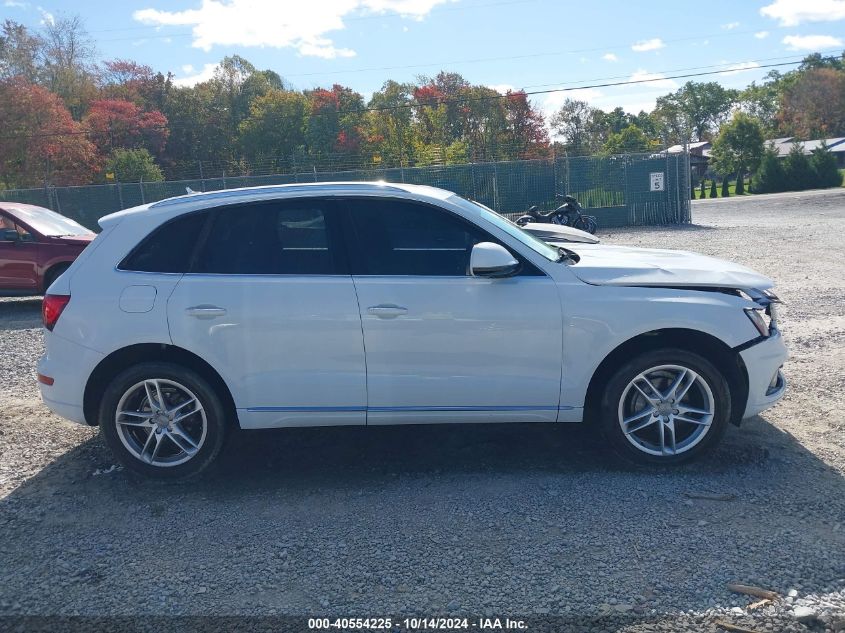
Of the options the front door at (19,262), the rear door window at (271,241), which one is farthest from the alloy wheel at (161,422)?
the front door at (19,262)

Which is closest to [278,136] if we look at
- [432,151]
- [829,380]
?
[432,151]

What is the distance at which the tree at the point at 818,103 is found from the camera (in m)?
77.4

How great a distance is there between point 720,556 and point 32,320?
10.2 m

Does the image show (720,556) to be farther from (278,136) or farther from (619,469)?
(278,136)

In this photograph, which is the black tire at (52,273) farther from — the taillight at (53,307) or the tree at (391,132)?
the tree at (391,132)

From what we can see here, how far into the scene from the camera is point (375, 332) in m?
4.62

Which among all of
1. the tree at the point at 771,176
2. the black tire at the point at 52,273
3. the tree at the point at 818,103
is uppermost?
the tree at the point at 818,103

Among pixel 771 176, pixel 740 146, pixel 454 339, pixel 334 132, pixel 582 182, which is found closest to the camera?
pixel 454 339

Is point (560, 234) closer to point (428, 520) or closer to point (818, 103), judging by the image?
point (428, 520)

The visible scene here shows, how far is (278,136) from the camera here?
4928 centimetres

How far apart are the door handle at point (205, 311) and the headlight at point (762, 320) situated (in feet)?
10.6

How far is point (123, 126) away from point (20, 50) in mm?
7977

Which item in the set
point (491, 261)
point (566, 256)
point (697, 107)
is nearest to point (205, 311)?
point (491, 261)

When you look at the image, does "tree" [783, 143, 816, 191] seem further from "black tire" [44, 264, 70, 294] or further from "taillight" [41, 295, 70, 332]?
"taillight" [41, 295, 70, 332]
